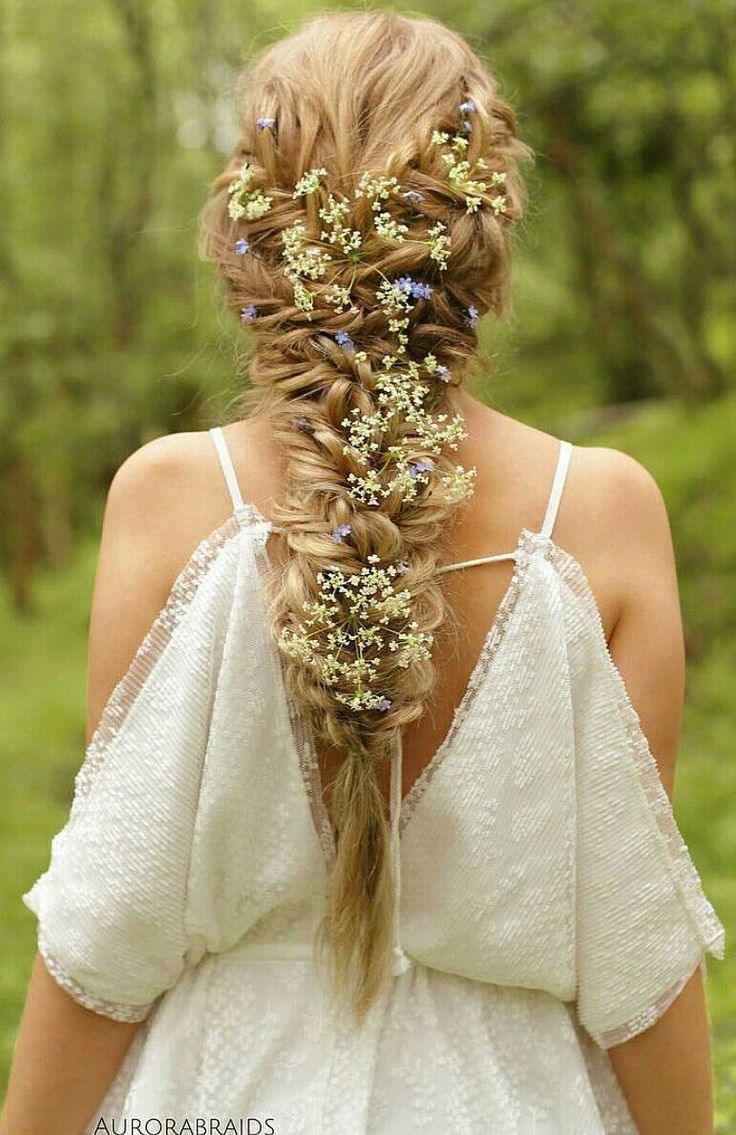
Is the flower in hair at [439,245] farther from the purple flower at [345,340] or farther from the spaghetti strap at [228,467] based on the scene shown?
the spaghetti strap at [228,467]

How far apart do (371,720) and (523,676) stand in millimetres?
208

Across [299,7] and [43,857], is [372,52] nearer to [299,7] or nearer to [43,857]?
[43,857]

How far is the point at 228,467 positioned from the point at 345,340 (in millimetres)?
225

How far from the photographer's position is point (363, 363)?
1791 millimetres

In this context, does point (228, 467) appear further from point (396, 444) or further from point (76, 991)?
point (76, 991)

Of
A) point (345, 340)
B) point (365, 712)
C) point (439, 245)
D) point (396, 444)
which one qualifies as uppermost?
point (439, 245)

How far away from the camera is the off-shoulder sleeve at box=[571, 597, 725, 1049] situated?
1.85 meters

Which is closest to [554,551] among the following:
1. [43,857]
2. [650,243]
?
[43,857]

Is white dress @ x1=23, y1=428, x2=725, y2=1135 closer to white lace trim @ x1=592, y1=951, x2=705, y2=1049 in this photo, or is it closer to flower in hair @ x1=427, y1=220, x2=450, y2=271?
white lace trim @ x1=592, y1=951, x2=705, y2=1049

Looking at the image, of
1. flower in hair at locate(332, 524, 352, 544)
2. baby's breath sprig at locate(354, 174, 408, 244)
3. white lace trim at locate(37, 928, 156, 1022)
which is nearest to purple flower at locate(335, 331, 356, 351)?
baby's breath sprig at locate(354, 174, 408, 244)

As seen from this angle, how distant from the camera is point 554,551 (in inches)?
71.8

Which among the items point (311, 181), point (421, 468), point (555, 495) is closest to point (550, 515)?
point (555, 495)

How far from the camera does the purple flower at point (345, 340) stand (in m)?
1.80

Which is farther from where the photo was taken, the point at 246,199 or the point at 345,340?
the point at 246,199
